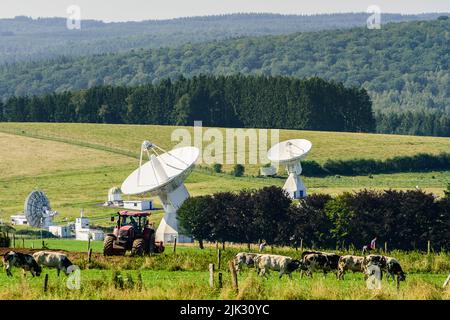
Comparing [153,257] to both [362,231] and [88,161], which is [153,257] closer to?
[362,231]

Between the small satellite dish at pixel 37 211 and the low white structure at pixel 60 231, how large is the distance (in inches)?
48.5

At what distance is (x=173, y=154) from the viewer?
314 ft

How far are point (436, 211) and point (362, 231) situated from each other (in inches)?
254

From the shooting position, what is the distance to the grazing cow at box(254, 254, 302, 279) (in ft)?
158

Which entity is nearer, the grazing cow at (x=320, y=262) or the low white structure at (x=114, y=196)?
the grazing cow at (x=320, y=262)

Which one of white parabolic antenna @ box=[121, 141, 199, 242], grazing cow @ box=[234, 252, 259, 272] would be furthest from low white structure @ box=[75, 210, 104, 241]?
grazing cow @ box=[234, 252, 259, 272]

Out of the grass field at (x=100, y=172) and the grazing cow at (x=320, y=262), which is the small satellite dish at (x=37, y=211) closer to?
the grass field at (x=100, y=172)

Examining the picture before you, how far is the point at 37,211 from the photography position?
4505 inches

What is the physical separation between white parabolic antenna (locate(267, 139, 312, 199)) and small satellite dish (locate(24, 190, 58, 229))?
25.5 m

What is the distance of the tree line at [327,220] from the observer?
95.1 metres

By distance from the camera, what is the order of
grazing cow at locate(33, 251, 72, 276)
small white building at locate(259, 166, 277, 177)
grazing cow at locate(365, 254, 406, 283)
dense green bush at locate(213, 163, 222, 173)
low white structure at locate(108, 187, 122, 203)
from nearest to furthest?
grazing cow at locate(365, 254, 406, 283)
grazing cow at locate(33, 251, 72, 276)
low white structure at locate(108, 187, 122, 203)
small white building at locate(259, 166, 277, 177)
dense green bush at locate(213, 163, 222, 173)

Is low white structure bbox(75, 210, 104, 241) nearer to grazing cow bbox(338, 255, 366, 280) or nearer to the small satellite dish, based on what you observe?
the small satellite dish

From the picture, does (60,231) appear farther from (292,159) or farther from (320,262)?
(320,262)

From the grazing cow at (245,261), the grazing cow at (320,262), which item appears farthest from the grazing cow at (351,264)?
the grazing cow at (245,261)
